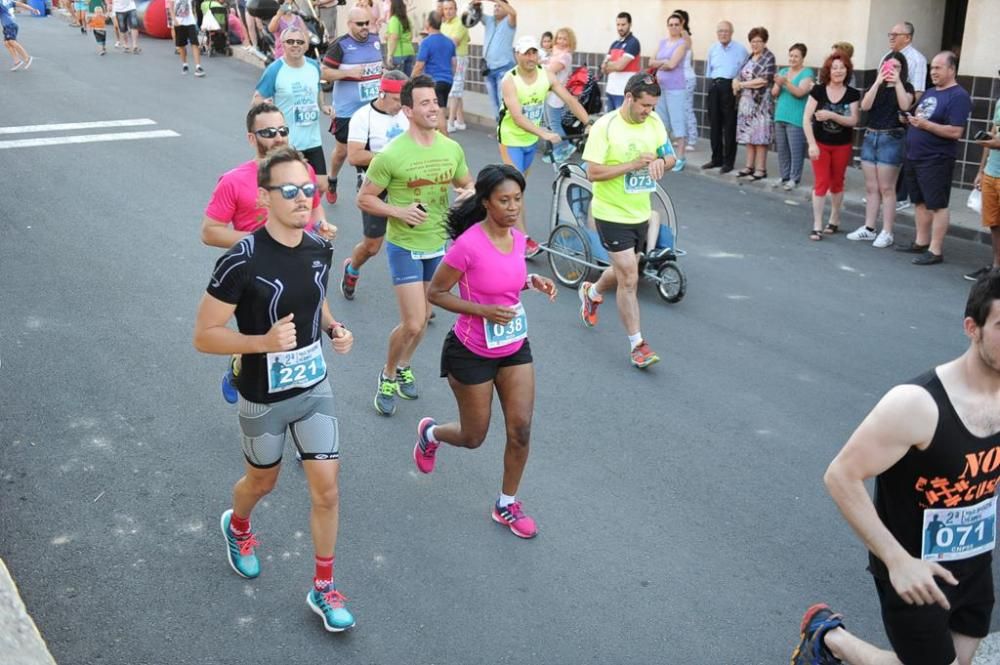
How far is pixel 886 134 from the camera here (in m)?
10.9


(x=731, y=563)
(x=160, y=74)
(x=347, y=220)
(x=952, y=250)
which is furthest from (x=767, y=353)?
(x=160, y=74)

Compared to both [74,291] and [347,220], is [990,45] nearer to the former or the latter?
[347,220]

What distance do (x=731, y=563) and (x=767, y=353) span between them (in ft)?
10.1

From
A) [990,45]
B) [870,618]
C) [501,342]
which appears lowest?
[870,618]

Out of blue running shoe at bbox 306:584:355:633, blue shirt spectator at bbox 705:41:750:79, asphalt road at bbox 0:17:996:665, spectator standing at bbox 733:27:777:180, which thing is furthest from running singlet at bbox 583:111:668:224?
blue shirt spectator at bbox 705:41:750:79

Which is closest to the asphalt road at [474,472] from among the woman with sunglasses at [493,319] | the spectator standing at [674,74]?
the woman with sunglasses at [493,319]

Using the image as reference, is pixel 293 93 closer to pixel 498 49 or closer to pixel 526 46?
pixel 526 46

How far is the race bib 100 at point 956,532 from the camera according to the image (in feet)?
11.4

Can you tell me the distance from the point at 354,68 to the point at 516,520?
23.1 feet

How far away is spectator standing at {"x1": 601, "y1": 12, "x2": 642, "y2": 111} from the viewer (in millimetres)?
15281

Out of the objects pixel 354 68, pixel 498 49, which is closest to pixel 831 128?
pixel 354 68

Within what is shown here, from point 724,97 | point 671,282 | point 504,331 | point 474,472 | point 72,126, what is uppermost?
point 724,97

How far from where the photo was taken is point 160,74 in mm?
21703

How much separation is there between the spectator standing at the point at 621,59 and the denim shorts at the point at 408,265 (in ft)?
30.2
